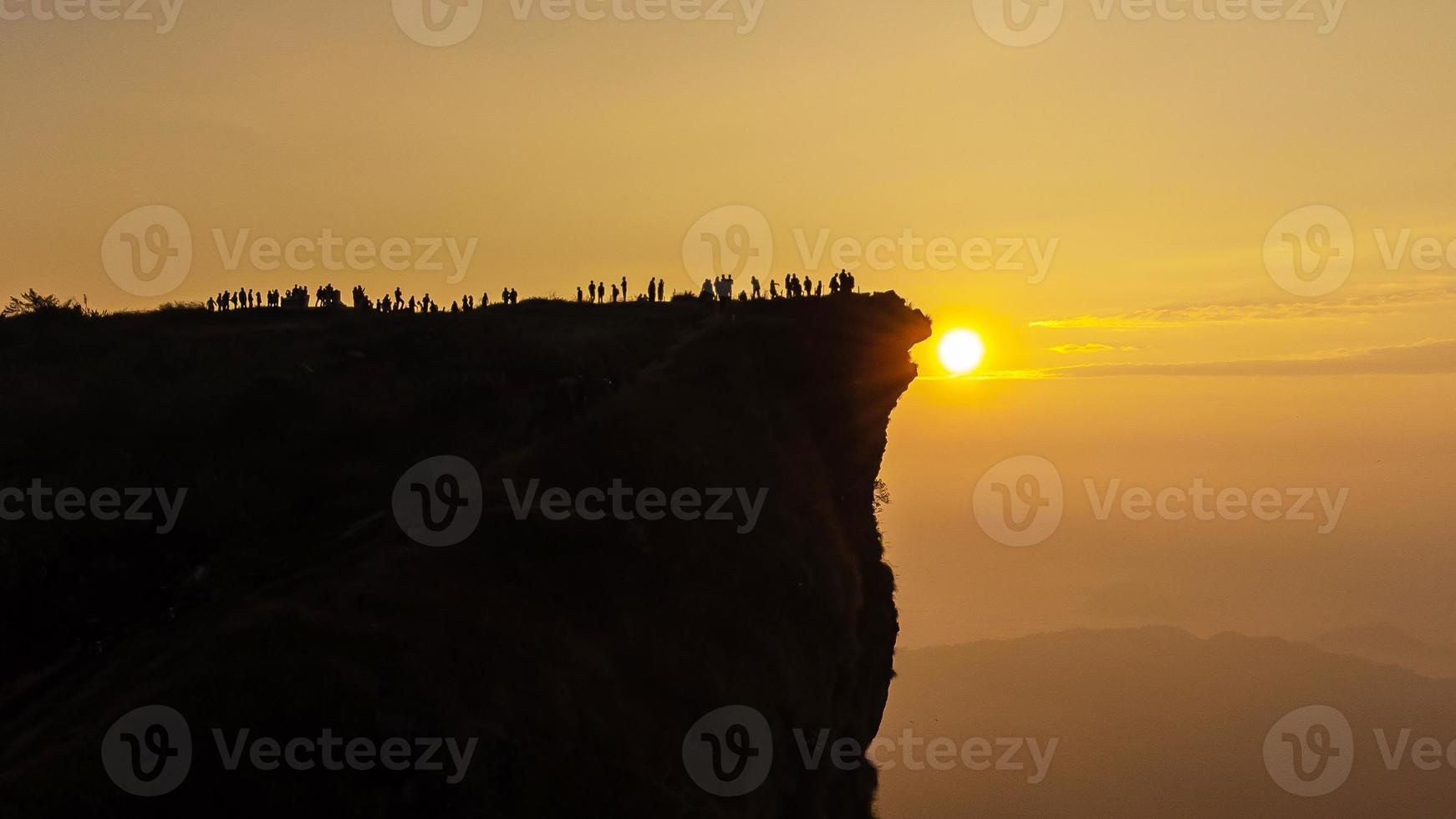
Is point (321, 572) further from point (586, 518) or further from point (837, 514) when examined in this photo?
point (837, 514)

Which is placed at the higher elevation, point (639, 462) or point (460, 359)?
point (460, 359)

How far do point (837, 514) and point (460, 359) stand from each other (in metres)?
19.6

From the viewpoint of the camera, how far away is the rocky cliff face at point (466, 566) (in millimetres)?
27594

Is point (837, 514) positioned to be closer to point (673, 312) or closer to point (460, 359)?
point (673, 312)

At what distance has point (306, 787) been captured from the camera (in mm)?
26094

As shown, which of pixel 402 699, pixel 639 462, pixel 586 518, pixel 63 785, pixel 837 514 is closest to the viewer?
pixel 63 785

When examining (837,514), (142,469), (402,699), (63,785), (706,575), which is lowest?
(63,785)

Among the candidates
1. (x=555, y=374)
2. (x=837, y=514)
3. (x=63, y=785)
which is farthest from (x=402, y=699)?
(x=837, y=514)

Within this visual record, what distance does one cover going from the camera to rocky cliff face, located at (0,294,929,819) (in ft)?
90.5

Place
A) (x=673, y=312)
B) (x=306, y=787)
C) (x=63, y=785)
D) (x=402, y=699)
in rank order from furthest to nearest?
(x=673, y=312)
(x=402, y=699)
(x=306, y=787)
(x=63, y=785)

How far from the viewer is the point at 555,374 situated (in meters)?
52.7

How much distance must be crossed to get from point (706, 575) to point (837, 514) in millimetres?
18009

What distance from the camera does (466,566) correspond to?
35.1 meters

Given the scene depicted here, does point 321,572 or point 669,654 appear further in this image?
point 669,654
